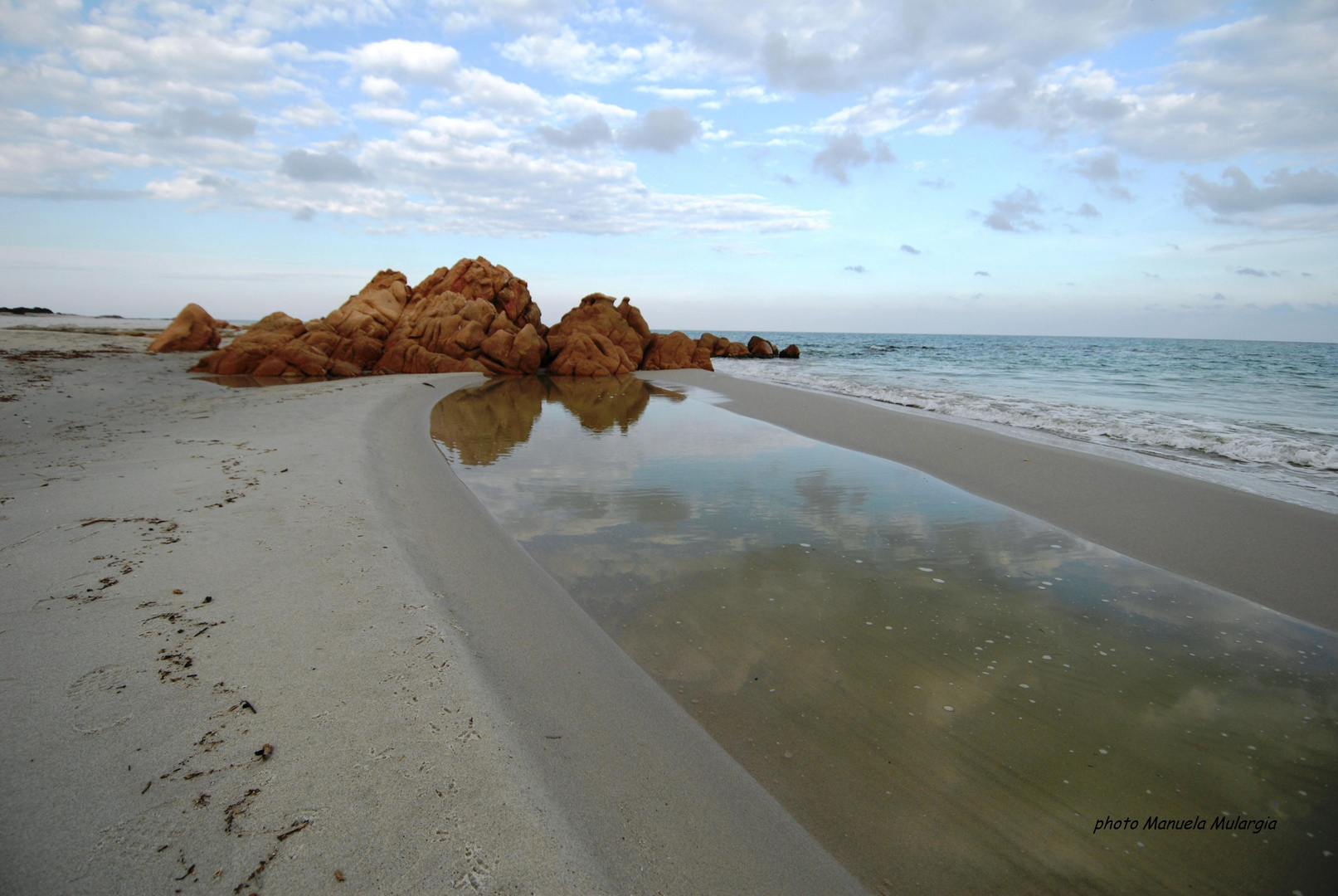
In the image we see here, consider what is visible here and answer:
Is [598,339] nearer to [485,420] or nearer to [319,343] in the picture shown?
[319,343]

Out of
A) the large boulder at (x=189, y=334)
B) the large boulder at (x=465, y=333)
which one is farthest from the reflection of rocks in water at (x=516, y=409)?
the large boulder at (x=189, y=334)

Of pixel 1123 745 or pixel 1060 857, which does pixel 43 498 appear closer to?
pixel 1060 857

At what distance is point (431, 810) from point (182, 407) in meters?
14.6

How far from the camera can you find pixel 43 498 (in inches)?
213

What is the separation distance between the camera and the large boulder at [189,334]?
2905 centimetres

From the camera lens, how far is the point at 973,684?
368 cm

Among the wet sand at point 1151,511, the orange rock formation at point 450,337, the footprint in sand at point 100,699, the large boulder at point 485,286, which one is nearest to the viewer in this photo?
the footprint in sand at point 100,699

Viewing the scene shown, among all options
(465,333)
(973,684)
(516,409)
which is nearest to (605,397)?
(516,409)

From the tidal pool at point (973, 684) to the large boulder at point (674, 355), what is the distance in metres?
28.0

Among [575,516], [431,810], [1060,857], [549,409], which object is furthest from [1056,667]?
[549,409]

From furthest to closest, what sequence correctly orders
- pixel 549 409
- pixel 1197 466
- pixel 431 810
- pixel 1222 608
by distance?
pixel 549 409, pixel 1197 466, pixel 1222 608, pixel 431 810

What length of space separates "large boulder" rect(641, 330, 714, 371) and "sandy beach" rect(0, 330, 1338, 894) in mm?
28878

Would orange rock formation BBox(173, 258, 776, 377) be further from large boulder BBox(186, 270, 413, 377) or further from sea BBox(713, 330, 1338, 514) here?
sea BBox(713, 330, 1338, 514)

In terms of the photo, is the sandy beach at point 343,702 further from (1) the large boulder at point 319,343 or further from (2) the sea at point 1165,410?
(1) the large boulder at point 319,343
